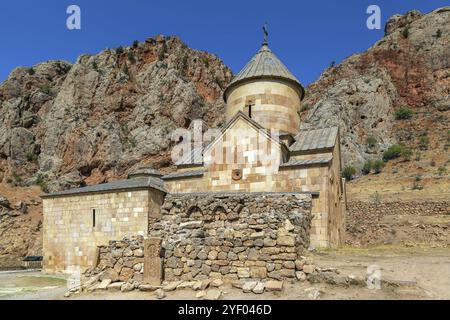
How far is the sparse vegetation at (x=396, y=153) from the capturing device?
116ft

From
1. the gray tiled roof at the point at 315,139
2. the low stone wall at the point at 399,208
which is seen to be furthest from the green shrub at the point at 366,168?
the gray tiled roof at the point at 315,139

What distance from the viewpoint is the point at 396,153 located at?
3600 centimetres

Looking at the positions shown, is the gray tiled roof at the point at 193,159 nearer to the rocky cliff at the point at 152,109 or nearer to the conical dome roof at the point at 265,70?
the conical dome roof at the point at 265,70

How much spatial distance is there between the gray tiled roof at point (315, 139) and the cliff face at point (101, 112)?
784 inches

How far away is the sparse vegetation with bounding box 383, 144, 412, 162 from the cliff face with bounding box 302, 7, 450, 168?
1110 millimetres

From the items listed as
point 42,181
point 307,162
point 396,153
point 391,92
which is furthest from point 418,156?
point 42,181

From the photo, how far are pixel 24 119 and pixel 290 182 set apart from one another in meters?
35.0

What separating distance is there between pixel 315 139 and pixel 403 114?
34257 mm

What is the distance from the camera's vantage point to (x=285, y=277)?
636 centimetres

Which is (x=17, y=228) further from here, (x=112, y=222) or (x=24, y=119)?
(x=112, y=222)

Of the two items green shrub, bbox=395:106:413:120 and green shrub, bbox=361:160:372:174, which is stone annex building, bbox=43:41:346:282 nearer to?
green shrub, bbox=361:160:372:174

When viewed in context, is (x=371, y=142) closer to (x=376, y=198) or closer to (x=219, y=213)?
(x=376, y=198)

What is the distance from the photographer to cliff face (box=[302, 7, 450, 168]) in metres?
38.5
